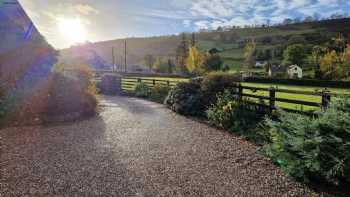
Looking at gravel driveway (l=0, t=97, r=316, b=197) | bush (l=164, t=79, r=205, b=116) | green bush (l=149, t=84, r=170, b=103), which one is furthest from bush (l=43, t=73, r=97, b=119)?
green bush (l=149, t=84, r=170, b=103)

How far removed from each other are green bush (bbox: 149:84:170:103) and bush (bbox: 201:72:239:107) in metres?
5.35

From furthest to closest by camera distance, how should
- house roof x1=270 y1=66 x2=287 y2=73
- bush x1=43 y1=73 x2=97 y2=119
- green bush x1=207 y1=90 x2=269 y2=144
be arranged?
1. house roof x1=270 y1=66 x2=287 y2=73
2. bush x1=43 y1=73 x2=97 y2=119
3. green bush x1=207 y1=90 x2=269 y2=144

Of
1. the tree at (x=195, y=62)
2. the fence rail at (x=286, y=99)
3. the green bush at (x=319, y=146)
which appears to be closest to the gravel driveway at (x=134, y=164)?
the green bush at (x=319, y=146)

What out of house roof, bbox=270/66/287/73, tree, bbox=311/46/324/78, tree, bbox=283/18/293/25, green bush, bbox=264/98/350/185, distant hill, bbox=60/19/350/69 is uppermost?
tree, bbox=283/18/293/25

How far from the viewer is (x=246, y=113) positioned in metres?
7.15

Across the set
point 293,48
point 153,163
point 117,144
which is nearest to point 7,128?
point 117,144

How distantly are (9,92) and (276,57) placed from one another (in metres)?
70.3

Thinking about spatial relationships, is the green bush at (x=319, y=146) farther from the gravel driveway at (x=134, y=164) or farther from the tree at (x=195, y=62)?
the tree at (x=195, y=62)

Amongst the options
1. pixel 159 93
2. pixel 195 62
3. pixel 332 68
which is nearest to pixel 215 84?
pixel 159 93

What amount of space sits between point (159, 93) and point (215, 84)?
6571mm

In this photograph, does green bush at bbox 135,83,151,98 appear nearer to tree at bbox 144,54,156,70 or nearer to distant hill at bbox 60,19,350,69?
distant hill at bbox 60,19,350,69

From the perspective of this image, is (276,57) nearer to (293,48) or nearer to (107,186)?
(293,48)

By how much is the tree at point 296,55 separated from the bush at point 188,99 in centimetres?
5206

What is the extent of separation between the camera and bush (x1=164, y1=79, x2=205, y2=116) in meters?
9.61
